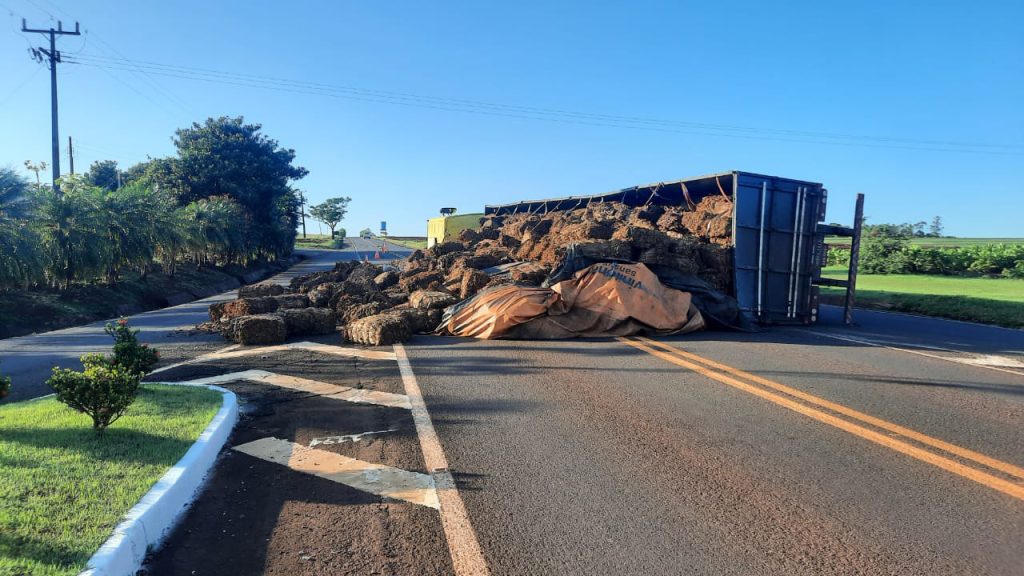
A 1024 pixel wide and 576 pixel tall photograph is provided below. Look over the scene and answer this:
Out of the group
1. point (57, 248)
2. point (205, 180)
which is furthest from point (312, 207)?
point (57, 248)

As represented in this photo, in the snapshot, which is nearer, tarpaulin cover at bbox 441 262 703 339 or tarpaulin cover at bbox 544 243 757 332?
tarpaulin cover at bbox 441 262 703 339

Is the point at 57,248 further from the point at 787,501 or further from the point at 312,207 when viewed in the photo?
the point at 312,207

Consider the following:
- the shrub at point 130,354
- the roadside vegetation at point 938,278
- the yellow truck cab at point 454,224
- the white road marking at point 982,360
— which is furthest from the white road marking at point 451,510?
the yellow truck cab at point 454,224

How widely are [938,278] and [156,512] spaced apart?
33.6 metres

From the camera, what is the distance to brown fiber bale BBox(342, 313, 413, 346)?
31.9 feet

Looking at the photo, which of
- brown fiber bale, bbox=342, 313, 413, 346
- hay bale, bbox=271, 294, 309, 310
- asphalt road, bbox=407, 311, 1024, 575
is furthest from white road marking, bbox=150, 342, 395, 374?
hay bale, bbox=271, 294, 309, 310

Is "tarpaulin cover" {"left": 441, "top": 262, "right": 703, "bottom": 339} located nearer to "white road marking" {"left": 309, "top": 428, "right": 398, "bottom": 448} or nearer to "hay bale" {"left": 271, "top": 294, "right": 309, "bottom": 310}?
"hay bale" {"left": 271, "top": 294, "right": 309, "bottom": 310}

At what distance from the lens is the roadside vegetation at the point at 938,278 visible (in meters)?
14.3

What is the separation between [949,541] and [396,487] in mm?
3151

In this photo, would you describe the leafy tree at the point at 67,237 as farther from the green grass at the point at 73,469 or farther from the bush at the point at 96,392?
the bush at the point at 96,392

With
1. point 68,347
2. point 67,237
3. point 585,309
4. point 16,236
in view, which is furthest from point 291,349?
point 67,237

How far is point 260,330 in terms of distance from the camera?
10164 millimetres

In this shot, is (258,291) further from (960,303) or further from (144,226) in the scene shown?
(960,303)

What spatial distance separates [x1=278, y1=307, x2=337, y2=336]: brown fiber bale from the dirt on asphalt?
546 cm
